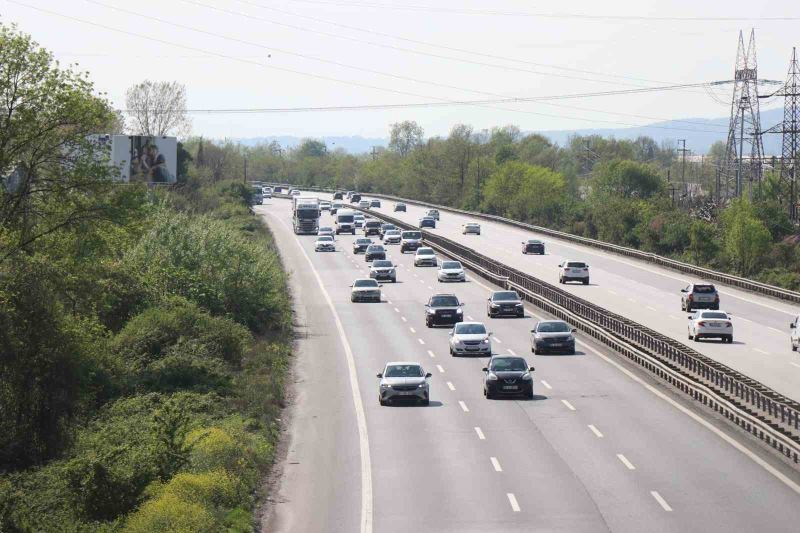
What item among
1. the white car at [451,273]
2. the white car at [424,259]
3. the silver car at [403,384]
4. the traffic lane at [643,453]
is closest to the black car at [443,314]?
the traffic lane at [643,453]

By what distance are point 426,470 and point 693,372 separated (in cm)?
1600

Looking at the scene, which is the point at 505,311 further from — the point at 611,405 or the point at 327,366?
the point at 611,405

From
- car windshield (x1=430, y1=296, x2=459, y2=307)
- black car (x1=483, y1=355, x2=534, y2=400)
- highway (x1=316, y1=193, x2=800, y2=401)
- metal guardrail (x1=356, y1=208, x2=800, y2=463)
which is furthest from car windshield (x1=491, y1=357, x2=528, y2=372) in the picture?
car windshield (x1=430, y1=296, x2=459, y2=307)

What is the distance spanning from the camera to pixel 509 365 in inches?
1571

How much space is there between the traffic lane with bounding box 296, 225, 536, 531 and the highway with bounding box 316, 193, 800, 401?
12011 mm

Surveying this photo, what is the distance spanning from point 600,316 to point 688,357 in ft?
45.9

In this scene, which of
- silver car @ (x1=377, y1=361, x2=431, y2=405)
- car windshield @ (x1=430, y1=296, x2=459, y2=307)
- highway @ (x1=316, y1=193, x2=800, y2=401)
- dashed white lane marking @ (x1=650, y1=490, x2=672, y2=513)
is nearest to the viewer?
dashed white lane marking @ (x1=650, y1=490, x2=672, y2=513)

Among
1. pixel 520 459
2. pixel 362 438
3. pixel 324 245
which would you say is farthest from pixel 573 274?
pixel 520 459

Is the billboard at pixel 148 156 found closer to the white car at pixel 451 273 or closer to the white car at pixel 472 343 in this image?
the white car at pixel 451 273

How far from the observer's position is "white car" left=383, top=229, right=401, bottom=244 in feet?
382

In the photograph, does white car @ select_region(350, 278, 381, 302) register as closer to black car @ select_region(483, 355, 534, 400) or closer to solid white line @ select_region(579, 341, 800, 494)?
solid white line @ select_region(579, 341, 800, 494)

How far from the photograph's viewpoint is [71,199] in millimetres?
38250

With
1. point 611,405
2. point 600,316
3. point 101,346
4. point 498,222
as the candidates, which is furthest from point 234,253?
point 498,222

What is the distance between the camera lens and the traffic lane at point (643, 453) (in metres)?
24.9
